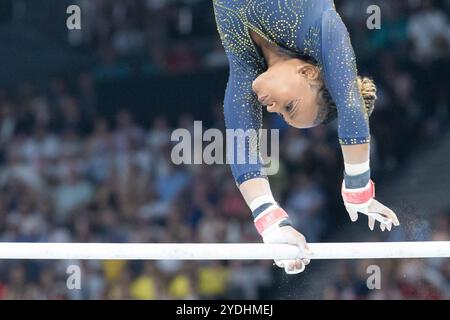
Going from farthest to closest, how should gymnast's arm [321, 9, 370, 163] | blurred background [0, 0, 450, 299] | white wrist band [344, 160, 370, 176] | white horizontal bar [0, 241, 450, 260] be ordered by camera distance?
blurred background [0, 0, 450, 299], white wrist band [344, 160, 370, 176], white horizontal bar [0, 241, 450, 260], gymnast's arm [321, 9, 370, 163]

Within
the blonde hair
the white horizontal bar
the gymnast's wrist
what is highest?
the blonde hair

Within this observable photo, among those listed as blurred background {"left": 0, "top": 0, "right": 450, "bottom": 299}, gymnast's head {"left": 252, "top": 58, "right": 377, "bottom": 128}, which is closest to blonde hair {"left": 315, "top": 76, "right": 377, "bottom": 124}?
gymnast's head {"left": 252, "top": 58, "right": 377, "bottom": 128}

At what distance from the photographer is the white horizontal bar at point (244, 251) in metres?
4.52

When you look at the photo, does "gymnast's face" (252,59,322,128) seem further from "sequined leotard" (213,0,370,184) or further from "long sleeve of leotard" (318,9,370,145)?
"long sleeve of leotard" (318,9,370,145)

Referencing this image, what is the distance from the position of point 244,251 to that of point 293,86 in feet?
2.55

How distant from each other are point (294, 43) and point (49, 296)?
471 cm

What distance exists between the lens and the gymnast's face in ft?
15.0

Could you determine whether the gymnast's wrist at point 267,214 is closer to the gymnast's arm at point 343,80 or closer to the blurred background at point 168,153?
the gymnast's arm at point 343,80

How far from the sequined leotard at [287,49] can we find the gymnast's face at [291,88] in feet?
0.25

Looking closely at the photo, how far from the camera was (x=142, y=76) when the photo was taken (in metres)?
9.41

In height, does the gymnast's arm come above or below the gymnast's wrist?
above

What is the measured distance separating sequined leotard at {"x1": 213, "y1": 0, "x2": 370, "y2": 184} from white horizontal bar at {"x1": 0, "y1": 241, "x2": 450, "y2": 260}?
406 millimetres

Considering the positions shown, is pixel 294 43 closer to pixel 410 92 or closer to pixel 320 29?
pixel 320 29

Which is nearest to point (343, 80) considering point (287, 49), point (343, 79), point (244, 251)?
point (343, 79)
